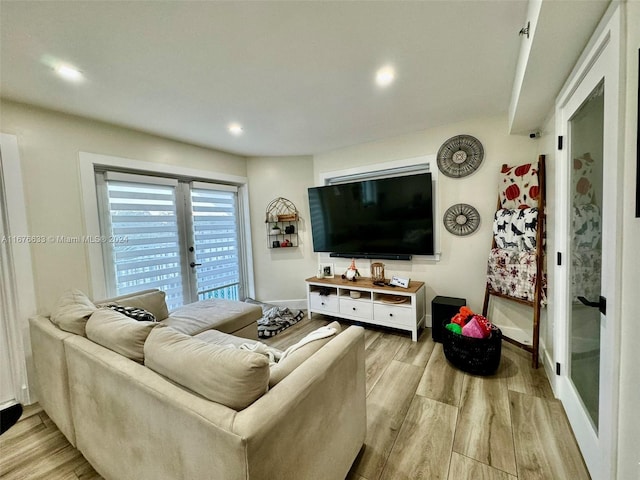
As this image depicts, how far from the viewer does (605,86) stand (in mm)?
1123

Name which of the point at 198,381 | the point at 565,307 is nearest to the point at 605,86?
the point at 565,307

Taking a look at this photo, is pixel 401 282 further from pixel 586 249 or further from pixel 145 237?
pixel 145 237

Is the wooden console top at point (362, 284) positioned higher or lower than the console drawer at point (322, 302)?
higher

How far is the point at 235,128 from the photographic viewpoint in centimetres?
278

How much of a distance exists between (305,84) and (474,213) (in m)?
2.20

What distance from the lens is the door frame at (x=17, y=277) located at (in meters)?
1.95

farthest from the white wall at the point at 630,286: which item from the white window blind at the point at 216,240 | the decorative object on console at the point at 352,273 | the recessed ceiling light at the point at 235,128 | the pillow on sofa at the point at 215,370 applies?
the white window blind at the point at 216,240

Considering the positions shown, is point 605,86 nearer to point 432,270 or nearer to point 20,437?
point 432,270

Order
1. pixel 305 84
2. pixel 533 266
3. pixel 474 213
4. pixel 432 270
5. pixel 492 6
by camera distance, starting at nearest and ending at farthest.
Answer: pixel 492 6, pixel 305 84, pixel 533 266, pixel 474 213, pixel 432 270

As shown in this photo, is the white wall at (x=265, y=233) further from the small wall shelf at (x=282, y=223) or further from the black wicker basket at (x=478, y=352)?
the black wicker basket at (x=478, y=352)

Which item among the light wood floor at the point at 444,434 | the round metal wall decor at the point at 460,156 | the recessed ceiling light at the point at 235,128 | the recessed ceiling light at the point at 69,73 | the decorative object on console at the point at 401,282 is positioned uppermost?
the recessed ceiling light at the point at 235,128

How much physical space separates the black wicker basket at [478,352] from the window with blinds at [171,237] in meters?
3.09

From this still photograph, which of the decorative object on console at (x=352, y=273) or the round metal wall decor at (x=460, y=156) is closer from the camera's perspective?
the round metal wall decor at (x=460, y=156)

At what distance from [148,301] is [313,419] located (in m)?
2.13
